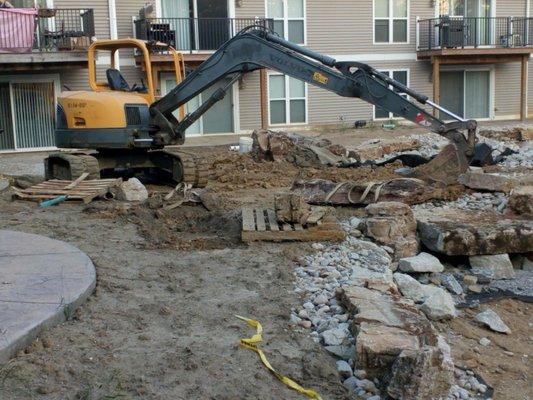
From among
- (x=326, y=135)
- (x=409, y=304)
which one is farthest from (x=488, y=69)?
(x=409, y=304)

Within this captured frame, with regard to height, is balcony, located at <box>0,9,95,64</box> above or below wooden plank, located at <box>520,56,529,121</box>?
above

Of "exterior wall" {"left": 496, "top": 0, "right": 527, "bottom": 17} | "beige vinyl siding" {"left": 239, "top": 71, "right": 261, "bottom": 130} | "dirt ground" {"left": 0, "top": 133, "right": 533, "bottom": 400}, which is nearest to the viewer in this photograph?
"dirt ground" {"left": 0, "top": 133, "right": 533, "bottom": 400}

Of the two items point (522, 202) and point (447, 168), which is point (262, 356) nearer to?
point (522, 202)

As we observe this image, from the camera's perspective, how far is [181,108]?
1466 cm

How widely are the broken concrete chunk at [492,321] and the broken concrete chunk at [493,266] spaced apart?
65.2 inches

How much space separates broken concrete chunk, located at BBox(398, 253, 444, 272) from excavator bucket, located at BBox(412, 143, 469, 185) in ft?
11.6

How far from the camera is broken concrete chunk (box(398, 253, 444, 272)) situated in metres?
8.61

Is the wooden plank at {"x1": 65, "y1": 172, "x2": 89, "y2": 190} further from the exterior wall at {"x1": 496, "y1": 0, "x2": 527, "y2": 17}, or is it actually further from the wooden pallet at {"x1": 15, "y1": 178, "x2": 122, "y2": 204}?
the exterior wall at {"x1": 496, "y1": 0, "x2": 527, "y2": 17}

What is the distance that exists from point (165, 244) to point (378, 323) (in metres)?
3.98

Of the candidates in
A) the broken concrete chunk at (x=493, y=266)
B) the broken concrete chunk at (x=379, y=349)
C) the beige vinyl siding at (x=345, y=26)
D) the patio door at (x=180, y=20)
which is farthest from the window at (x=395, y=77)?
the broken concrete chunk at (x=379, y=349)

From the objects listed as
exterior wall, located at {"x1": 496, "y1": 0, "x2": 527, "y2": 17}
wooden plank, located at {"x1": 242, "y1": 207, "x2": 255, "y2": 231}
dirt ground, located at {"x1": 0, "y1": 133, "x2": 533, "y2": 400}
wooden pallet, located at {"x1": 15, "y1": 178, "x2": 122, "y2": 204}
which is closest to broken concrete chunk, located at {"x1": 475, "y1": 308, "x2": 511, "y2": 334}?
dirt ground, located at {"x1": 0, "y1": 133, "x2": 533, "y2": 400}

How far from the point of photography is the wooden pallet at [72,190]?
11.9m

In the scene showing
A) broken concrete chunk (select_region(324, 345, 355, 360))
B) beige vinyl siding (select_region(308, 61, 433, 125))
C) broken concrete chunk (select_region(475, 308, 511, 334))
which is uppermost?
beige vinyl siding (select_region(308, 61, 433, 125))

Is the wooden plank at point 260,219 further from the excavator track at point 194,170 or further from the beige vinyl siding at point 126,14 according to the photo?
the beige vinyl siding at point 126,14
